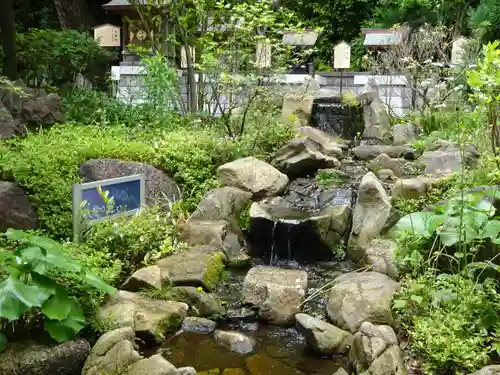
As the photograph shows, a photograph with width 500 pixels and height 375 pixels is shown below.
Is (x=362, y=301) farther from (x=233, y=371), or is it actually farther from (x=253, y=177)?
(x=253, y=177)

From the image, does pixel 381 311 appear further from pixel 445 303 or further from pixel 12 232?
pixel 12 232

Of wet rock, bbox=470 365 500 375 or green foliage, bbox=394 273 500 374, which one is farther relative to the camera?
green foliage, bbox=394 273 500 374

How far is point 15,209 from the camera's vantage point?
22.7 ft

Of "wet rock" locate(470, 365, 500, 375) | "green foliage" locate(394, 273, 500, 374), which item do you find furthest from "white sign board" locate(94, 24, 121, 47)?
"wet rock" locate(470, 365, 500, 375)

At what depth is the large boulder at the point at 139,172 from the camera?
27.1 feet

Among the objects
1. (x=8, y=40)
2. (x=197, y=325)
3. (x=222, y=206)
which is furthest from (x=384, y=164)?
(x=8, y=40)

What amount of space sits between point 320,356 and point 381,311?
0.73 metres

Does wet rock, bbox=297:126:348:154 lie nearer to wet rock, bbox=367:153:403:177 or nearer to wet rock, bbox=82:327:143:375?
wet rock, bbox=367:153:403:177

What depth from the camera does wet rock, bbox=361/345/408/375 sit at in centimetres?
455

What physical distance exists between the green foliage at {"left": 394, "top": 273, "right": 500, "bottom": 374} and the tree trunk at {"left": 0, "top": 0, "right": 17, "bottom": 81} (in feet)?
36.0


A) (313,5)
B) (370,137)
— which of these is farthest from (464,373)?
(313,5)

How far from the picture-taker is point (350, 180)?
9.96 meters

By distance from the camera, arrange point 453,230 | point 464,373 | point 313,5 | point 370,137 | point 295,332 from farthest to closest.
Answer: point 313,5 → point 370,137 → point 295,332 → point 453,230 → point 464,373

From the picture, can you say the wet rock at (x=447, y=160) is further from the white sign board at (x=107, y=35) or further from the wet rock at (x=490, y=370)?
the white sign board at (x=107, y=35)
